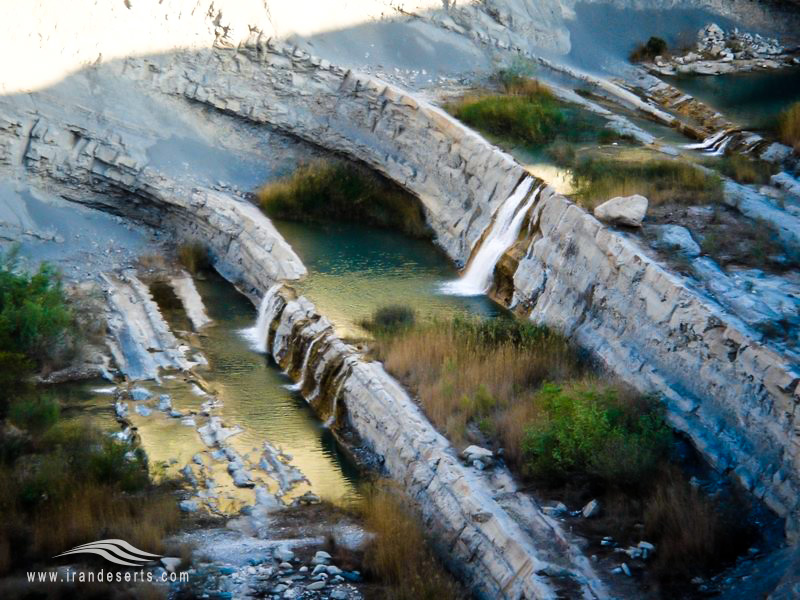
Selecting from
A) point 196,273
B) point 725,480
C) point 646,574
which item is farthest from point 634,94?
point 646,574

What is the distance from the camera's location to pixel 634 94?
20391 mm

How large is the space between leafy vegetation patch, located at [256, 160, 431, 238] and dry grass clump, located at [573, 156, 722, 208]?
349 cm

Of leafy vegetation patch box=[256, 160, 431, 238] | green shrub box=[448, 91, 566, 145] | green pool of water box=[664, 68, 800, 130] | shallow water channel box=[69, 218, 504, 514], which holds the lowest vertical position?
shallow water channel box=[69, 218, 504, 514]

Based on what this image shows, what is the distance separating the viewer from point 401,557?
26.8ft

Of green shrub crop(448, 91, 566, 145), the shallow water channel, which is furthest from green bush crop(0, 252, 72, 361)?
green shrub crop(448, 91, 566, 145)

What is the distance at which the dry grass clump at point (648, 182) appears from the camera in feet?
42.4

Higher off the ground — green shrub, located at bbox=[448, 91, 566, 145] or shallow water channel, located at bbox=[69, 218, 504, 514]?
green shrub, located at bbox=[448, 91, 566, 145]

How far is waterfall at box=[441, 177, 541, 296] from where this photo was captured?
1430cm

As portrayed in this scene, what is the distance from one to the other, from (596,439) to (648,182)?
5.80 m

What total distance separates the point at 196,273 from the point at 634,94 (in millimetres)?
9565

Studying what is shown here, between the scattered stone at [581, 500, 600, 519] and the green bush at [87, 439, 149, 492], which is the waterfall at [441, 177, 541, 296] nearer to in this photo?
the green bush at [87, 439, 149, 492]

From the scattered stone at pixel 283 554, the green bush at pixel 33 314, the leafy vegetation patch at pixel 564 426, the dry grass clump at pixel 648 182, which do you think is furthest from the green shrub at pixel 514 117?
the scattered stone at pixel 283 554

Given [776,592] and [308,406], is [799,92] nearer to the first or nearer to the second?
[308,406]

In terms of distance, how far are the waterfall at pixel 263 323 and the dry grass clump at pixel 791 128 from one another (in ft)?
24.5
